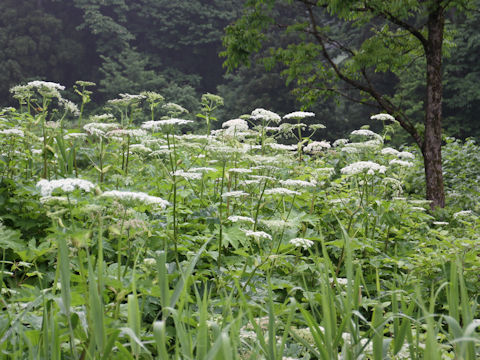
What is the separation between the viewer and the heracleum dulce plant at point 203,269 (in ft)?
4.02

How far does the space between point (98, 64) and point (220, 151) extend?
34.5 metres

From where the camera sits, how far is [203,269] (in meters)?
2.60

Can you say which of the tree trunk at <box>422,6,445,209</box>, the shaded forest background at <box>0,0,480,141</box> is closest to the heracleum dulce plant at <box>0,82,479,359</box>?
the tree trunk at <box>422,6,445,209</box>

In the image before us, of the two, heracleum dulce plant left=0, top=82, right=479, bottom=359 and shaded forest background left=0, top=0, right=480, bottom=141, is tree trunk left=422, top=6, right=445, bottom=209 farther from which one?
shaded forest background left=0, top=0, right=480, bottom=141

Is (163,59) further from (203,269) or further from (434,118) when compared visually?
(203,269)

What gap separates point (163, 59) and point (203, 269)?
34.7 m

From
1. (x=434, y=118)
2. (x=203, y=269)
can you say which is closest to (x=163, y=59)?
(x=434, y=118)

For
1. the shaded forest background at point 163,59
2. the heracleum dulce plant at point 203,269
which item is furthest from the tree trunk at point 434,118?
the shaded forest background at point 163,59

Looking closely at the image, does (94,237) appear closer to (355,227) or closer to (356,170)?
(356,170)

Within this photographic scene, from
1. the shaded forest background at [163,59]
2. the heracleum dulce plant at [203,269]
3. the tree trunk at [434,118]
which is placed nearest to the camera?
the heracleum dulce plant at [203,269]

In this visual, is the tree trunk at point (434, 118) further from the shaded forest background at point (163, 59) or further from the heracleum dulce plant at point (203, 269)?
the shaded forest background at point (163, 59)

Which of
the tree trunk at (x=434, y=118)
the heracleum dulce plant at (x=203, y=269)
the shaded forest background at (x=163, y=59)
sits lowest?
the heracleum dulce plant at (x=203, y=269)

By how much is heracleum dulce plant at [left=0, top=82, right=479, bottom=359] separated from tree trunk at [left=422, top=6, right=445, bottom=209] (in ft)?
6.33

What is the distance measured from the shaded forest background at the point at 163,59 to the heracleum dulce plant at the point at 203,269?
2024 cm
